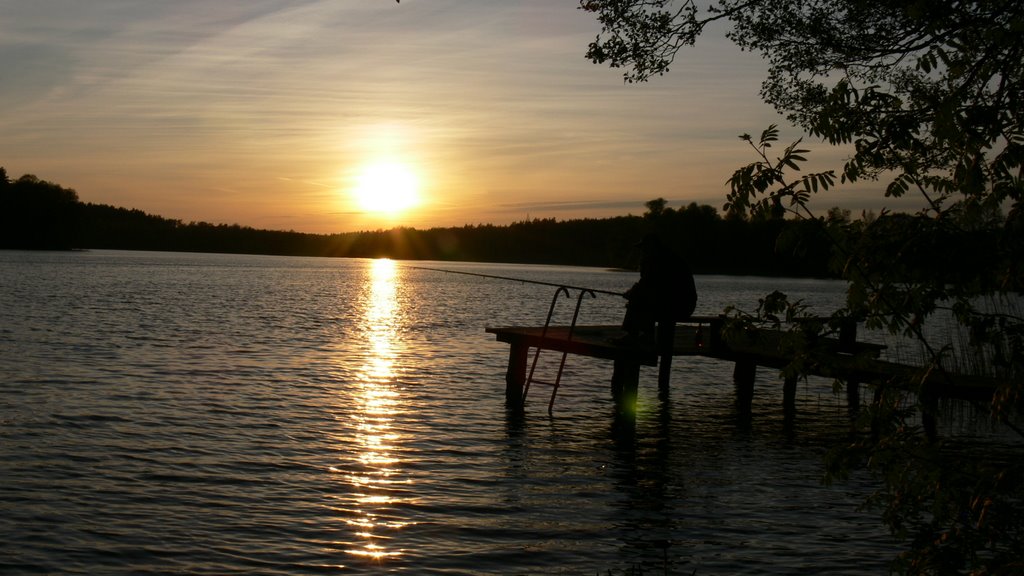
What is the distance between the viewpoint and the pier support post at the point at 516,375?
1938 cm

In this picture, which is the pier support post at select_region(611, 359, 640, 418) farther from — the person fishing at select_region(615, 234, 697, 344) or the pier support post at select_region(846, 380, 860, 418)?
the pier support post at select_region(846, 380, 860, 418)

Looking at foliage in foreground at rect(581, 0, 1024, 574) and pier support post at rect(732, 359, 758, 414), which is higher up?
foliage in foreground at rect(581, 0, 1024, 574)

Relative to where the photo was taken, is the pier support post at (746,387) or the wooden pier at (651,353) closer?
the wooden pier at (651,353)

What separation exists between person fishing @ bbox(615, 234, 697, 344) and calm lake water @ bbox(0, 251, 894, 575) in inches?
75.3

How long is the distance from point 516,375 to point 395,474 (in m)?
7.09

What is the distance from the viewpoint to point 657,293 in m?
16.7

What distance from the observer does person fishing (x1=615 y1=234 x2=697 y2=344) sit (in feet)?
54.2

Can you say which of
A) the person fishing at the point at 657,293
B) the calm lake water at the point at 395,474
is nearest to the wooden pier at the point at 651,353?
the person fishing at the point at 657,293

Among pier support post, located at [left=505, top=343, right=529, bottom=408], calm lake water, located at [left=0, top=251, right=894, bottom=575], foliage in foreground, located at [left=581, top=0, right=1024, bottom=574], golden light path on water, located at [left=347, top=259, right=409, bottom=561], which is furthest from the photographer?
pier support post, located at [left=505, top=343, right=529, bottom=408]

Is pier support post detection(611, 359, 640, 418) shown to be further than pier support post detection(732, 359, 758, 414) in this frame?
No

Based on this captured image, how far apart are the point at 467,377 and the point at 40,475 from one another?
523 inches

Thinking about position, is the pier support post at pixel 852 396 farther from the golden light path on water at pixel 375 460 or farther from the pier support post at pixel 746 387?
the golden light path on water at pixel 375 460

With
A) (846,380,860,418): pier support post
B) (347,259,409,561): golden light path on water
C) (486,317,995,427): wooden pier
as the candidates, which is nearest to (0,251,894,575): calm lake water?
(347,259,409,561): golden light path on water

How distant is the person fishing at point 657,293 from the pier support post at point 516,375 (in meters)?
2.98
